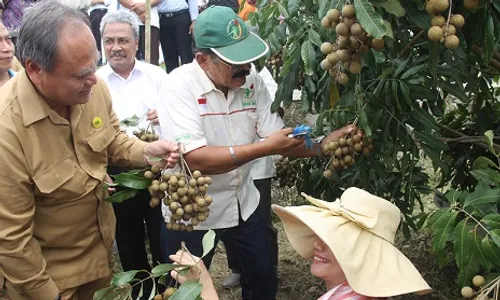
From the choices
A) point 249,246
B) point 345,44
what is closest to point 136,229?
point 249,246

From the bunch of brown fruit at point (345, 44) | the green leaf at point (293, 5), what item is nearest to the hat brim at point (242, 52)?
the green leaf at point (293, 5)

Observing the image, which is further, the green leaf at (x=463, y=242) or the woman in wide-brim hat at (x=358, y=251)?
the green leaf at (x=463, y=242)

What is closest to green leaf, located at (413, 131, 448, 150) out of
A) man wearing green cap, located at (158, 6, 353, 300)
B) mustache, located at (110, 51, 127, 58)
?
man wearing green cap, located at (158, 6, 353, 300)

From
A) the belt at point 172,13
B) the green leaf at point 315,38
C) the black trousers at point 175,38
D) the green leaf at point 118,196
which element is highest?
the green leaf at point 315,38

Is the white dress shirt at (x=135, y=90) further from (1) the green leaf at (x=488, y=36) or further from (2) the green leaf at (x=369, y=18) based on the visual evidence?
(1) the green leaf at (x=488, y=36)

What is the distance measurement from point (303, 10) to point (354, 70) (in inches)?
21.9

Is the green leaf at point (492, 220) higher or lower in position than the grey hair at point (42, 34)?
lower

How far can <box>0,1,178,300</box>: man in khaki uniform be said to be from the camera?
214 centimetres

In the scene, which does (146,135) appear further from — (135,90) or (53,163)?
(53,163)

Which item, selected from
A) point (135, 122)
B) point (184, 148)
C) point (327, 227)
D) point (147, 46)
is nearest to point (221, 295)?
point (135, 122)

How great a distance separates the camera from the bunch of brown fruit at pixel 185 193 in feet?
8.30

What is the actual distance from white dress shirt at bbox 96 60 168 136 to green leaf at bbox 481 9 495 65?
6.18 ft

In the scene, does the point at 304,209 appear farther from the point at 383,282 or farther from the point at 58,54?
the point at 58,54

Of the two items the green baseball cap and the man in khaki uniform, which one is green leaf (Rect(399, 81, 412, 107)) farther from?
the man in khaki uniform
